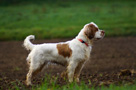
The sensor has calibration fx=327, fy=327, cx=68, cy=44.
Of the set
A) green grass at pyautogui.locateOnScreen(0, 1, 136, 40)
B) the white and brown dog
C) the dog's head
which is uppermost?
the dog's head

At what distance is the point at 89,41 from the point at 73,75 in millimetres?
1005

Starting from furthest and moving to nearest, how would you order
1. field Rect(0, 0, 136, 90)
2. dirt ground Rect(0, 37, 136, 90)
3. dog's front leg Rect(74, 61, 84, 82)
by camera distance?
dirt ground Rect(0, 37, 136, 90) < field Rect(0, 0, 136, 90) < dog's front leg Rect(74, 61, 84, 82)

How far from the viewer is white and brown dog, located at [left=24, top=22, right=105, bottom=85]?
8.56m

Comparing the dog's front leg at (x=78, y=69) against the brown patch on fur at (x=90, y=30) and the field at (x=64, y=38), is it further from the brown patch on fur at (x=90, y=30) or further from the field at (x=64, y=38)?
the brown patch on fur at (x=90, y=30)

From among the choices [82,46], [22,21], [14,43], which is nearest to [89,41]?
[82,46]

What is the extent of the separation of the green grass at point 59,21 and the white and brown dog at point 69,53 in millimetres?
13577

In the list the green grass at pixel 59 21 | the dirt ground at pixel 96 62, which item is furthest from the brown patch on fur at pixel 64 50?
the green grass at pixel 59 21

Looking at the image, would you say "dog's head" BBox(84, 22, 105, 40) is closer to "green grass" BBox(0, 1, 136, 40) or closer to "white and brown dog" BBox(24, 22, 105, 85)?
"white and brown dog" BBox(24, 22, 105, 85)

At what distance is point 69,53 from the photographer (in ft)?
28.2

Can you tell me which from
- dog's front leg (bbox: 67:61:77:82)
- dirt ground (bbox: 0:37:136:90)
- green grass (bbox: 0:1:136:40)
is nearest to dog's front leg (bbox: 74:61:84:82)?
dog's front leg (bbox: 67:61:77:82)

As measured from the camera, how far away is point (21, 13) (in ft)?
98.8

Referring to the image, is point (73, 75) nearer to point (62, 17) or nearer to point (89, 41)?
point (89, 41)

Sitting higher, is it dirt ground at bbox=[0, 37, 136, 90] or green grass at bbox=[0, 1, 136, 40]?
dirt ground at bbox=[0, 37, 136, 90]

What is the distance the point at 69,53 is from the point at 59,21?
19.0 meters
